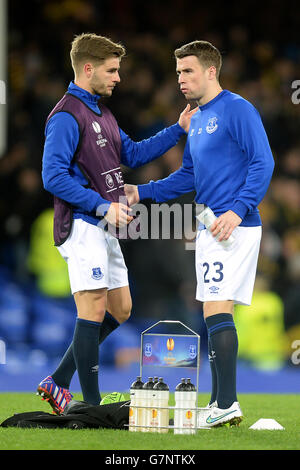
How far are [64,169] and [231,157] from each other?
0.88 meters

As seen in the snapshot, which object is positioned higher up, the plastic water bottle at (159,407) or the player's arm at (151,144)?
the player's arm at (151,144)

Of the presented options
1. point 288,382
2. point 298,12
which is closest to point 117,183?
point 288,382

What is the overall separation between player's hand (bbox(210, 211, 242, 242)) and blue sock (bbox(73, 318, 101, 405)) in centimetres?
83

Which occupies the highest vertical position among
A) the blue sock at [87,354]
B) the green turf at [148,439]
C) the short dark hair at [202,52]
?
the short dark hair at [202,52]

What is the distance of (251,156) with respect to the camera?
14.3ft

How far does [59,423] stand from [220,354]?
0.86 meters

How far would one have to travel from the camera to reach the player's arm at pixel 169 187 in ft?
16.5

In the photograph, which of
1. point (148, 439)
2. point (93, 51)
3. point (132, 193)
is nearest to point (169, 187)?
point (132, 193)

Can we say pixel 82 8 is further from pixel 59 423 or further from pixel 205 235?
pixel 59 423

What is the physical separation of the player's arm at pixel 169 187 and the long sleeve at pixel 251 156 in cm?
65

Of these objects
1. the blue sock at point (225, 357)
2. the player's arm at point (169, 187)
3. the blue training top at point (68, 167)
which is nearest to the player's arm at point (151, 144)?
the player's arm at point (169, 187)

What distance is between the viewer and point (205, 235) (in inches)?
176

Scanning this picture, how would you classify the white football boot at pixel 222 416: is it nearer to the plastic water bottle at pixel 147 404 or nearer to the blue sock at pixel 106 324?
the plastic water bottle at pixel 147 404

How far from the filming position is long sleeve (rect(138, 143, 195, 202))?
16.6 feet
